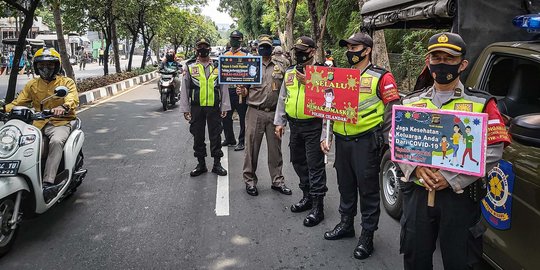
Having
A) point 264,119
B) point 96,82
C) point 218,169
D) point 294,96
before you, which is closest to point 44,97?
point 218,169

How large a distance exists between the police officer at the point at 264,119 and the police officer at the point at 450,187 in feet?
8.30

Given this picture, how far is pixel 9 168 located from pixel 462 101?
3418 mm

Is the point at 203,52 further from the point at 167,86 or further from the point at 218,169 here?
the point at 167,86

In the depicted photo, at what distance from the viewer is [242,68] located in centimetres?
492

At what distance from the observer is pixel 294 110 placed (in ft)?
13.4

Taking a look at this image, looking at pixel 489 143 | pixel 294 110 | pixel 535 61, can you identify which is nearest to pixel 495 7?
pixel 535 61

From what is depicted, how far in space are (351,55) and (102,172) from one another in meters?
3.98

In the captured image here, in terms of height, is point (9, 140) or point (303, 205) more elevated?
point (9, 140)

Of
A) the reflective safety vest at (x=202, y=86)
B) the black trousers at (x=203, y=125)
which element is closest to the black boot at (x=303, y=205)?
the black trousers at (x=203, y=125)

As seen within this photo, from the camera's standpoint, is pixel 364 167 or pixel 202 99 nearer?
pixel 364 167

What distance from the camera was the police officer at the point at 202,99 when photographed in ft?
17.8

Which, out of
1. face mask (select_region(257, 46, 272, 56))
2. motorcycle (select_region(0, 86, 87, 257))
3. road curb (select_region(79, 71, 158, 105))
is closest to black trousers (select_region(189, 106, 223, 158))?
face mask (select_region(257, 46, 272, 56))

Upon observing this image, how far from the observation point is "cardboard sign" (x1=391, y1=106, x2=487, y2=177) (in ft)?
6.91

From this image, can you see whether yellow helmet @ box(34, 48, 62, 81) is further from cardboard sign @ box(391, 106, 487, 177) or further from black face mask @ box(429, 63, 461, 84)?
black face mask @ box(429, 63, 461, 84)
